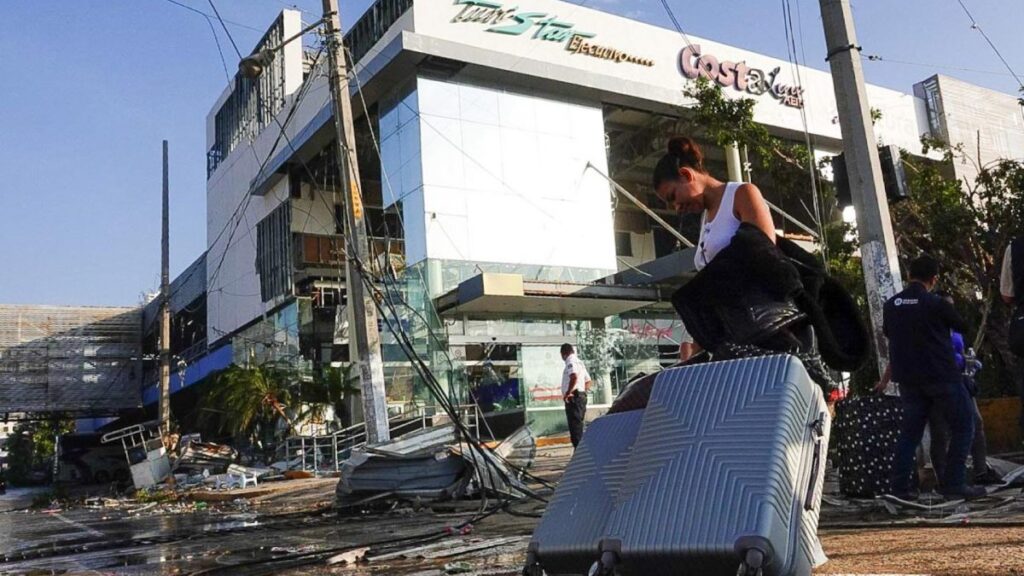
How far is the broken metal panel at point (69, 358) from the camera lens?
36.8 m

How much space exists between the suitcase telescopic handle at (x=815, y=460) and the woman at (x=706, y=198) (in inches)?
24.3

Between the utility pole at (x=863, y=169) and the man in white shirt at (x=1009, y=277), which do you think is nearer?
the man in white shirt at (x=1009, y=277)

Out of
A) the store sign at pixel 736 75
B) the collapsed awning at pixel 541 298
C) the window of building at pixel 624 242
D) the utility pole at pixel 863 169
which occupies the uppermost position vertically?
the store sign at pixel 736 75

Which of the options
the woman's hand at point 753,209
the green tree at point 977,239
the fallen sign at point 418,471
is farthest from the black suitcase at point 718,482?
the green tree at point 977,239

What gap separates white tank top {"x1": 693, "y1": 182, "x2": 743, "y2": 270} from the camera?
8.57ft

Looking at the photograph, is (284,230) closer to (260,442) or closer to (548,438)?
(260,442)

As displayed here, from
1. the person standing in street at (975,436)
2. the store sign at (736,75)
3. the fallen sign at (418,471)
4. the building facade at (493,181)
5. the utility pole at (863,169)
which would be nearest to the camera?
the person standing in street at (975,436)

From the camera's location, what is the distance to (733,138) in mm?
11828

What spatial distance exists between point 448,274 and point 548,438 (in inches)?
187

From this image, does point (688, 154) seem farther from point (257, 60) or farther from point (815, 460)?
point (257, 60)

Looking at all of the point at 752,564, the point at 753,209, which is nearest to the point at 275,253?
the point at 753,209

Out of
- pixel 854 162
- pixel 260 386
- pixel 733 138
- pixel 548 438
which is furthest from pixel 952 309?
pixel 260 386

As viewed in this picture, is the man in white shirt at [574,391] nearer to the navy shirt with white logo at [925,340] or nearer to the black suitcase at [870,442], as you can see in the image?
the black suitcase at [870,442]

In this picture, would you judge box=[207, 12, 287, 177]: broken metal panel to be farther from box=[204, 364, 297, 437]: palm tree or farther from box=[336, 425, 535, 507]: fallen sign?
box=[336, 425, 535, 507]: fallen sign
